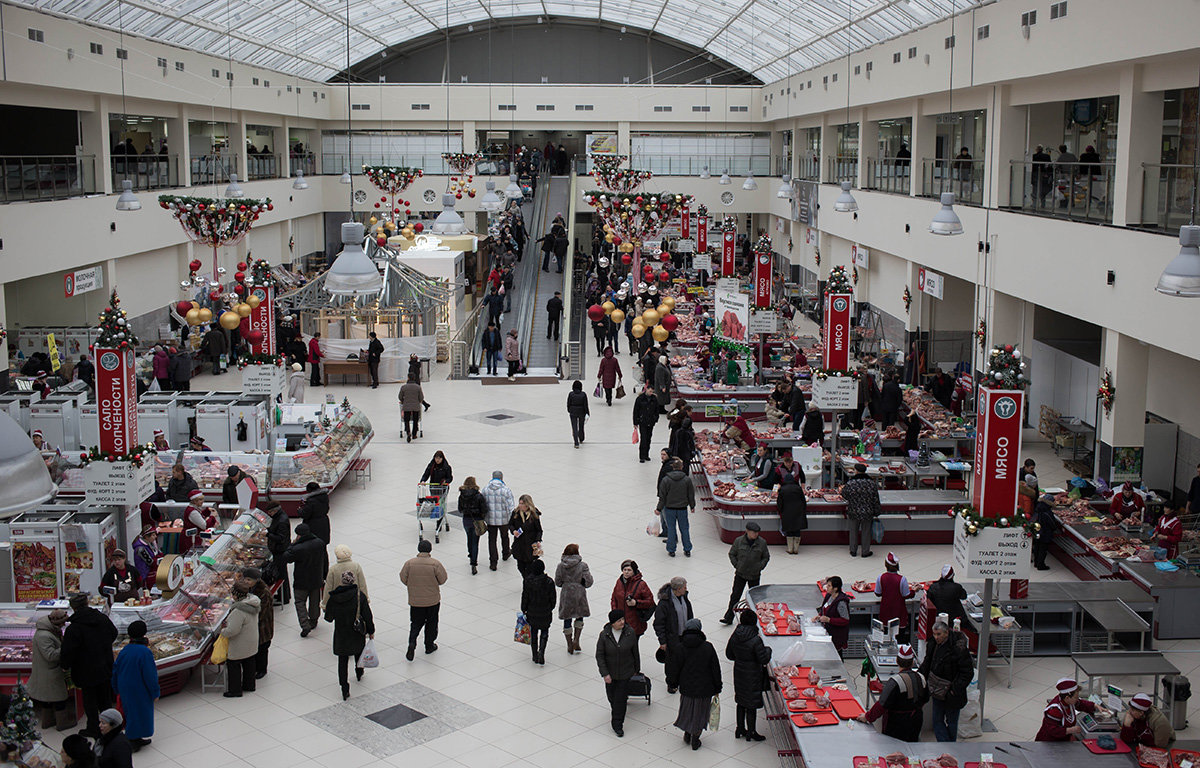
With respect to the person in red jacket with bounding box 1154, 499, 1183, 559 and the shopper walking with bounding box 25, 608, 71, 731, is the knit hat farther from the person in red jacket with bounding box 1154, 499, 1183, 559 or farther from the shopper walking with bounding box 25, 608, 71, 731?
the shopper walking with bounding box 25, 608, 71, 731

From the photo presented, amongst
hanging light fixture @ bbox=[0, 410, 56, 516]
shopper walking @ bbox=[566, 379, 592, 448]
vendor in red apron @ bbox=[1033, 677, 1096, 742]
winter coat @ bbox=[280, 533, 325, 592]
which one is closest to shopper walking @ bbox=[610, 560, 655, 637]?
winter coat @ bbox=[280, 533, 325, 592]

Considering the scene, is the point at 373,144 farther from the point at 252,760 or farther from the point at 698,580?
the point at 252,760

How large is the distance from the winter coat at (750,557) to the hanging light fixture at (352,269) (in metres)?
4.68

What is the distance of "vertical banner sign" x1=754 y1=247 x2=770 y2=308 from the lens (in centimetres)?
2814

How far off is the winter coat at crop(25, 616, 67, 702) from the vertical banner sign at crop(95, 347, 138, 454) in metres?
3.95

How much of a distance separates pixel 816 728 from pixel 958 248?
14.2 metres

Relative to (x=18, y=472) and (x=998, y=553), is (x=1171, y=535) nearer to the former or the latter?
(x=998, y=553)

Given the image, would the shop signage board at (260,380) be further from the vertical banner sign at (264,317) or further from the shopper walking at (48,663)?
the shopper walking at (48,663)

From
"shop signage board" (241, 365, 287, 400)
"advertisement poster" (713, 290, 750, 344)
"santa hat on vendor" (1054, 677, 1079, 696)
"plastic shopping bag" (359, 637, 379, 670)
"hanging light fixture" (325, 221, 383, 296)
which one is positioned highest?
"hanging light fixture" (325, 221, 383, 296)

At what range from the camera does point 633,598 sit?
11.1 m

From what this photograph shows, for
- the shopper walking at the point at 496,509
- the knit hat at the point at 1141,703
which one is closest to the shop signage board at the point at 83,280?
the shopper walking at the point at 496,509

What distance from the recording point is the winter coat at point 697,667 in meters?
9.46

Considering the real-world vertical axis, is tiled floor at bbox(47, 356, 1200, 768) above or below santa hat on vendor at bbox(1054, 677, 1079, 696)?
below

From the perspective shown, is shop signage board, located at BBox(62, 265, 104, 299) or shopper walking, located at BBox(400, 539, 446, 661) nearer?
shopper walking, located at BBox(400, 539, 446, 661)
